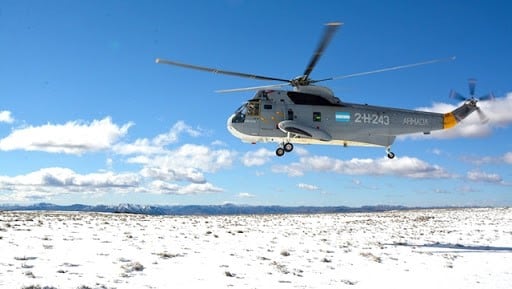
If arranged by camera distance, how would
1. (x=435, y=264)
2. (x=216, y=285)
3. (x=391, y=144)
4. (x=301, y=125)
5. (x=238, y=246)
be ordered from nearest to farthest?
(x=216, y=285), (x=435, y=264), (x=238, y=246), (x=301, y=125), (x=391, y=144)

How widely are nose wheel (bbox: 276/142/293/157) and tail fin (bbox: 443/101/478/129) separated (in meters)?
8.91

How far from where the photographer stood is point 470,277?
15.4 meters

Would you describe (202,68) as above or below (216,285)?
above

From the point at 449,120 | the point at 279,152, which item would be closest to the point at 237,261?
the point at 279,152

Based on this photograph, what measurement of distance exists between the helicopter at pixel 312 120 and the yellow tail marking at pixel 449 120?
1.38 meters

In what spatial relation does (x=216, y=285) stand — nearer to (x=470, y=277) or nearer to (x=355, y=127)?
(x=470, y=277)

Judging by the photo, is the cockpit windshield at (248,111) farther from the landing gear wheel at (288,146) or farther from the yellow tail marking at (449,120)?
the yellow tail marking at (449,120)

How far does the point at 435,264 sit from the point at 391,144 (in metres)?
8.19

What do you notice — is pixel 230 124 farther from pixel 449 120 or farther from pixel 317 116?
pixel 449 120

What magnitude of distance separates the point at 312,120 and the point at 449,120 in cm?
812

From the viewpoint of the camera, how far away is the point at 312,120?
2325cm

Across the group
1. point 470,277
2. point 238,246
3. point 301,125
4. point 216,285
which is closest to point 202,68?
point 301,125

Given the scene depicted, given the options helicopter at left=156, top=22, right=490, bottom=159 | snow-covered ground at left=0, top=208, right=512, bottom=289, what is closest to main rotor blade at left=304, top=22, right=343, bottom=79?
helicopter at left=156, top=22, right=490, bottom=159

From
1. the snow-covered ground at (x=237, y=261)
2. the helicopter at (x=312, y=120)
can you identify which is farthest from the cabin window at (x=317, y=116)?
the snow-covered ground at (x=237, y=261)
